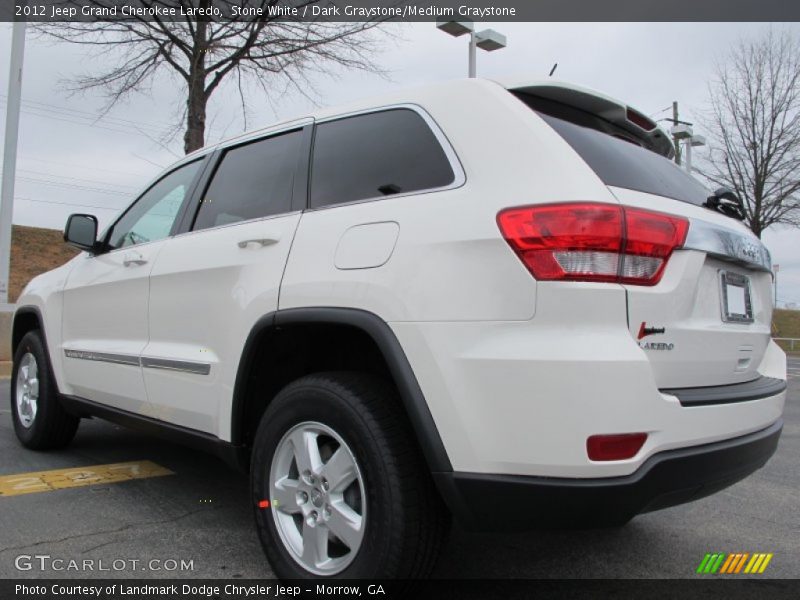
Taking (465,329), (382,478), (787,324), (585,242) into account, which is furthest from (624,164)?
(787,324)

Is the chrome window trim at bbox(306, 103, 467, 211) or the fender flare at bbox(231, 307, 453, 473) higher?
the chrome window trim at bbox(306, 103, 467, 211)

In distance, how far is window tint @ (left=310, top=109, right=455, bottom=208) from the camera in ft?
7.60

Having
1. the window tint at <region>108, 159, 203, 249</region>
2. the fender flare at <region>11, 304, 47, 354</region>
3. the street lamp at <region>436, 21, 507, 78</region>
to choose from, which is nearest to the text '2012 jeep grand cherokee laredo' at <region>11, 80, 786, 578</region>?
the window tint at <region>108, 159, 203, 249</region>

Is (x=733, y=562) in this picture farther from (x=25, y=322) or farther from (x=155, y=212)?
(x=25, y=322)

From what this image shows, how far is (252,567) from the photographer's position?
2.67 meters

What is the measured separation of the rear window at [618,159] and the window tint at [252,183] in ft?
3.60

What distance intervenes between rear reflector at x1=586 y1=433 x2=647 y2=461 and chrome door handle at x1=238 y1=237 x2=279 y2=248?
1.44 metres

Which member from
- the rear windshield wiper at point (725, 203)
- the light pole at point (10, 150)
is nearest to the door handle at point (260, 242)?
the rear windshield wiper at point (725, 203)

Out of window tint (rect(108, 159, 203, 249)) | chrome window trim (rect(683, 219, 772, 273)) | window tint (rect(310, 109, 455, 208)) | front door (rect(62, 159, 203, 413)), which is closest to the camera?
chrome window trim (rect(683, 219, 772, 273))

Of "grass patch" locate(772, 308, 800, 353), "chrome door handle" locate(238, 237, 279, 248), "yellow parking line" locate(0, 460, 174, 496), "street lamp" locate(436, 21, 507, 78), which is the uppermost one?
"street lamp" locate(436, 21, 507, 78)

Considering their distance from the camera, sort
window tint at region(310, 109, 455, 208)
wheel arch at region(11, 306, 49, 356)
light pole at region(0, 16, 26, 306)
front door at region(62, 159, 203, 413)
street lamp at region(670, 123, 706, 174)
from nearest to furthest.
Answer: window tint at region(310, 109, 455, 208), front door at region(62, 159, 203, 413), wheel arch at region(11, 306, 49, 356), light pole at region(0, 16, 26, 306), street lamp at region(670, 123, 706, 174)

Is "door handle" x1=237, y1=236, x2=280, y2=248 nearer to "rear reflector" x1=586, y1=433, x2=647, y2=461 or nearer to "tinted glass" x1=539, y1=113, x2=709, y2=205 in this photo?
"tinted glass" x1=539, y1=113, x2=709, y2=205

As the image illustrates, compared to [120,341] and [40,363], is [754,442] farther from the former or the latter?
[40,363]

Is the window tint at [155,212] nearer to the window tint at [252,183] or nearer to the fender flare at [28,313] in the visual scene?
the window tint at [252,183]
